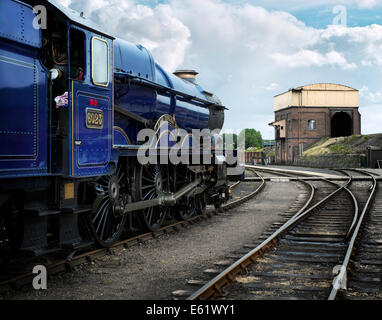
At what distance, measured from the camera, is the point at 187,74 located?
532 inches

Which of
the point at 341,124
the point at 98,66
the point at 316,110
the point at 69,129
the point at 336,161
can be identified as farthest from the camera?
the point at 341,124

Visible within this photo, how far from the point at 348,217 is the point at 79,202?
7.59m


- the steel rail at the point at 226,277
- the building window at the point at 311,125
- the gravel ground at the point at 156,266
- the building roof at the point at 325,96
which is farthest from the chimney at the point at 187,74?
the building window at the point at 311,125

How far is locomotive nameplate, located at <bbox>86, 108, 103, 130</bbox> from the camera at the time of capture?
672 cm

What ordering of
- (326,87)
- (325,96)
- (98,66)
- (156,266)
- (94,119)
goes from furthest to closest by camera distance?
(326,87)
(325,96)
(156,266)
(98,66)
(94,119)

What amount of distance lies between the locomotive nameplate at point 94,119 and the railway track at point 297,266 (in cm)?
285

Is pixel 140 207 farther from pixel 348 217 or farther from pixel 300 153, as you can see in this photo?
pixel 300 153

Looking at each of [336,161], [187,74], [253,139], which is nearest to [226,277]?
[187,74]

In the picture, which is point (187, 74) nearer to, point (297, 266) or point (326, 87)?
point (297, 266)

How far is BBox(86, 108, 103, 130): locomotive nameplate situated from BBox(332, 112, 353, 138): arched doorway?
Result: 5963 centimetres

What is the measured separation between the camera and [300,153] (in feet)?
192

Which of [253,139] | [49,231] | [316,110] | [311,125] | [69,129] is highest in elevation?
[253,139]

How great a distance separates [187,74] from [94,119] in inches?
278

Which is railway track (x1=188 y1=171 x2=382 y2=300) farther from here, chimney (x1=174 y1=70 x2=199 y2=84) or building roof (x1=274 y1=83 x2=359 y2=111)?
building roof (x1=274 y1=83 x2=359 y2=111)
